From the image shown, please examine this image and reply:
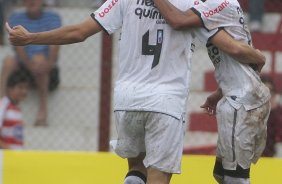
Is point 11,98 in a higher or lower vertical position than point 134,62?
lower

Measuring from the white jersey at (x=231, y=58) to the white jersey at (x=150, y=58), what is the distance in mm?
113

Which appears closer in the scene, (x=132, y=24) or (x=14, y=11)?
(x=132, y=24)

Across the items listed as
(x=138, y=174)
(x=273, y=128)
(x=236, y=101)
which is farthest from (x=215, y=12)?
(x=273, y=128)

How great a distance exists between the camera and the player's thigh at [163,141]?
582 cm

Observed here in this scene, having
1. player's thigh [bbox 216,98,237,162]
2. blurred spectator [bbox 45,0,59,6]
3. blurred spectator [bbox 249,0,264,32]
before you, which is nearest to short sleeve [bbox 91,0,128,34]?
player's thigh [bbox 216,98,237,162]

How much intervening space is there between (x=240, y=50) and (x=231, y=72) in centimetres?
23

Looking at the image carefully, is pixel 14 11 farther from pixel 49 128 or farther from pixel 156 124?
pixel 156 124

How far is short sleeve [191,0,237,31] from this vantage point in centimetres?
582

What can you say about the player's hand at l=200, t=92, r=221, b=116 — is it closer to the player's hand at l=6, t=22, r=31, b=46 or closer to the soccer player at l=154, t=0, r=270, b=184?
the soccer player at l=154, t=0, r=270, b=184

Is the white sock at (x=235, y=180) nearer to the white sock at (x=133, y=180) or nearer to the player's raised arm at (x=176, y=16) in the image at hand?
the white sock at (x=133, y=180)

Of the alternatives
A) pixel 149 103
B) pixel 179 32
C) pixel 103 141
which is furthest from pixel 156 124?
pixel 103 141

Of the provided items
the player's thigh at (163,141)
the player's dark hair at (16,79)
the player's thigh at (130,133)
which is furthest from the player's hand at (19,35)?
the player's dark hair at (16,79)

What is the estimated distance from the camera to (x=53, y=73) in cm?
852

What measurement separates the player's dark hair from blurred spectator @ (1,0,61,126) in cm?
4
